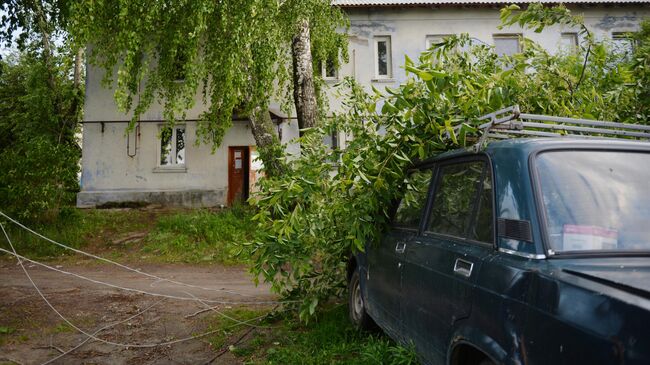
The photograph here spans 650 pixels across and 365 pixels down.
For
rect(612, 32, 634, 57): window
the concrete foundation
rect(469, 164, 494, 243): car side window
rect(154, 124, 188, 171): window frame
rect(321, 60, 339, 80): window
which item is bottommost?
the concrete foundation

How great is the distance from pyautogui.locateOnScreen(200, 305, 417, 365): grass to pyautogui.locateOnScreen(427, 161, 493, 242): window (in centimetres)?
100

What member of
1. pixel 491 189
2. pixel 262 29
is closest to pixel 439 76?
pixel 491 189

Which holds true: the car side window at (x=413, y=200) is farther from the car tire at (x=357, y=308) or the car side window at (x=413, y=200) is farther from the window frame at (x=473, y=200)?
the car tire at (x=357, y=308)

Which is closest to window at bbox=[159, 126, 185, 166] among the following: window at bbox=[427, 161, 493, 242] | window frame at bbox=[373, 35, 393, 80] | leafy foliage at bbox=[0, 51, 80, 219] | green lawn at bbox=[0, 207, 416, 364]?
green lawn at bbox=[0, 207, 416, 364]

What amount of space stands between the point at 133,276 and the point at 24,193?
4681 millimetres

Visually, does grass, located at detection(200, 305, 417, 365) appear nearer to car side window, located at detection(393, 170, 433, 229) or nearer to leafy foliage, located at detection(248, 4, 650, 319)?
leafy foliage, located at detection(248, 4, 650, 319)

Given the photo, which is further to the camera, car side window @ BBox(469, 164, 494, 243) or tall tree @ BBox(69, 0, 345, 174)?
tall tree @ BBox(69, 0, 345, 174)

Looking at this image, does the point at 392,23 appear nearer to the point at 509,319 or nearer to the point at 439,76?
the point at 439,76

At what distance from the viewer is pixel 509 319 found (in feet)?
6.52

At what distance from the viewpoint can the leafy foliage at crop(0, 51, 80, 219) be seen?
37.4 feet

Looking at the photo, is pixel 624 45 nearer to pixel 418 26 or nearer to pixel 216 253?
pixel 216 253

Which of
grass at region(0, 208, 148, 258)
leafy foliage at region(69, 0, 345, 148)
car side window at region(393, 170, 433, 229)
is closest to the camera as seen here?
car side window at region(393, 170, 433, 229)

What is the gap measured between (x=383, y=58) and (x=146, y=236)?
980 cm

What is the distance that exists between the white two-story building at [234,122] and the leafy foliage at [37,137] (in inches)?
57.0
